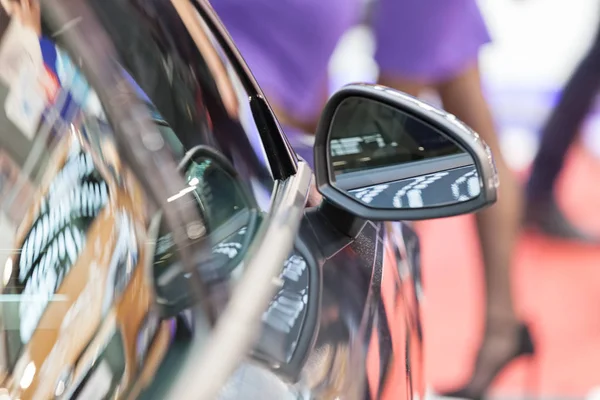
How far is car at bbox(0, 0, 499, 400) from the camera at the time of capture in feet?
1.88

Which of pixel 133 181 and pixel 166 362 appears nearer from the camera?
pixel 166 362

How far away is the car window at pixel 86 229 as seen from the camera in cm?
58

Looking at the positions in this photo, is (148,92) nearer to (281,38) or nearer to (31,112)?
(31,112)

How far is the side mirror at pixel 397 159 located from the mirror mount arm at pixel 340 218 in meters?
0.01

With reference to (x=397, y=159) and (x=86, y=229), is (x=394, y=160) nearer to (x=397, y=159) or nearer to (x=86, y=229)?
(x=397, y=159)

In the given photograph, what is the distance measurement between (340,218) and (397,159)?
0.64 feet

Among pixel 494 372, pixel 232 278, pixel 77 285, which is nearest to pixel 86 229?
pixel 77 285

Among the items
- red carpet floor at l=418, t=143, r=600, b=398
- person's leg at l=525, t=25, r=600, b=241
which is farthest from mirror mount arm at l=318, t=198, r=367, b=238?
person's leg at l=525, t=25, r=600, b=241

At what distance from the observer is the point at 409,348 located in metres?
1.00

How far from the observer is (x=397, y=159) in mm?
1050

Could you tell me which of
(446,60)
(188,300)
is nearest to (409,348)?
(188,300)

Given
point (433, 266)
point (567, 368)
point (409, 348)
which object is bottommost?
point (567, 368)

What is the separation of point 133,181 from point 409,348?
0.58 meters

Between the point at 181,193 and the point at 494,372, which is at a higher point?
the point at 181,193
